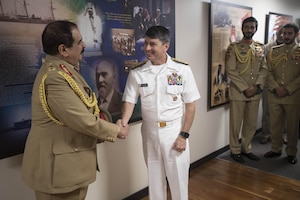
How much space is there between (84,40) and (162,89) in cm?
66

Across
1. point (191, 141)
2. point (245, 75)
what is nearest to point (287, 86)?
point (245, 75)

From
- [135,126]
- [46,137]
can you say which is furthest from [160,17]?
[46,137]

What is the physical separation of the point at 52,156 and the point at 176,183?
1.01 meters

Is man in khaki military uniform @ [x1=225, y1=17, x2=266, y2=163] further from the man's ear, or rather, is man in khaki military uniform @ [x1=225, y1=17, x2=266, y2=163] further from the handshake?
the man's ear

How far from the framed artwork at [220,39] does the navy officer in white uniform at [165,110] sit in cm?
131

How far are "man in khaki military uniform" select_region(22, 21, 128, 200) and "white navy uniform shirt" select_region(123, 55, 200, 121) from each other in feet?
1.87

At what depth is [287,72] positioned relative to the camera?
313 cm

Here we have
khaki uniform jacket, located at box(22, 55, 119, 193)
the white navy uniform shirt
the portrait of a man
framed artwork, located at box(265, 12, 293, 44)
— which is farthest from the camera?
framed artwork, located at box(265, 12, 293, 44)

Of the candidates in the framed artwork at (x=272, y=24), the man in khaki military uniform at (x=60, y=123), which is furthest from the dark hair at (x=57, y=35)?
the framed artwork at (x=272, y=24)

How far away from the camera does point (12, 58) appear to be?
1.48 meters

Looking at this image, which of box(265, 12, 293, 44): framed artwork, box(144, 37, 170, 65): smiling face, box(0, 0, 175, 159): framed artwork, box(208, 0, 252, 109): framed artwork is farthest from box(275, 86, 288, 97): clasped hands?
box(144, 37, 170, 65): smiling face

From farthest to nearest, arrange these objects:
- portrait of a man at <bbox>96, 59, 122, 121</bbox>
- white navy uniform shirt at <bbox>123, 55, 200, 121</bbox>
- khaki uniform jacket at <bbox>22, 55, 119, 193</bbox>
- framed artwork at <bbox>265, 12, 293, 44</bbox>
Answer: framed artwork at <bbox>265, 12, 293, 44</bbox> < portrait of a man at <bbox>96, 59, 122, 121</bbox> < white navy uniform shirt at <bbox>123, 55, 200, 121</bbox> < khaki uniform jacket at <bbox>22, 55, 119, 193</bbox>

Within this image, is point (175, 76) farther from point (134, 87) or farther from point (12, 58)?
point (12, 58)

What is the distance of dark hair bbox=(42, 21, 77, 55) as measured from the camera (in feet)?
3.88
